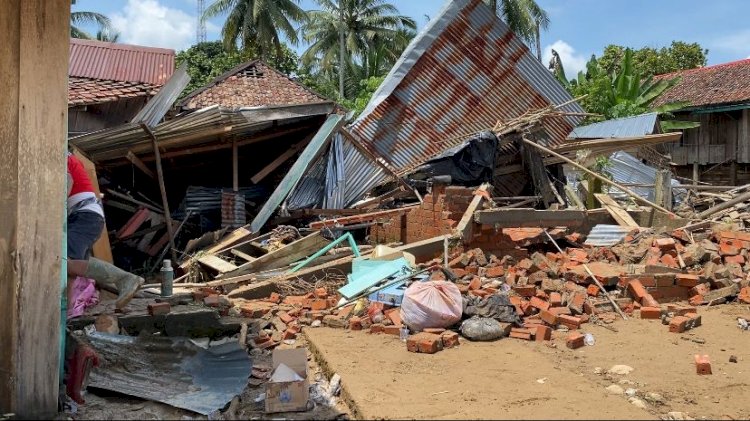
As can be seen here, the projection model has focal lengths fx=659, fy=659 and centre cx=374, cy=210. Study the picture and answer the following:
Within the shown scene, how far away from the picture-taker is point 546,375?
4512 mm

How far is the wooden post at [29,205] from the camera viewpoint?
333cm

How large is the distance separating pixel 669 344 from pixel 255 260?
5.00 m

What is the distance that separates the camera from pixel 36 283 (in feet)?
11.1

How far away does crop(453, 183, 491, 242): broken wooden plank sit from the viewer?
8.00m

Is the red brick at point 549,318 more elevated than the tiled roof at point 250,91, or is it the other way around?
the tiled roof at point 250,91

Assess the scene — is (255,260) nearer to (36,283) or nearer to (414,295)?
(414,295)

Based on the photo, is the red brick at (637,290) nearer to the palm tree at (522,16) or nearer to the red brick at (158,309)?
the red brick at (158,309)

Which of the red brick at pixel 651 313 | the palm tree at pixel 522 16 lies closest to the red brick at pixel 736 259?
the red brick at pixel 651 313

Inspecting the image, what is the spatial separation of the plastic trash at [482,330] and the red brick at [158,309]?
2507 mm

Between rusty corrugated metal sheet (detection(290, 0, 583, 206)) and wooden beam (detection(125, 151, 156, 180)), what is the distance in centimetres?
316

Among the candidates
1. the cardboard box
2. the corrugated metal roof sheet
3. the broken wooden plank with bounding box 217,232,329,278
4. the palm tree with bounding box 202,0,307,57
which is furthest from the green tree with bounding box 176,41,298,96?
the cardboard box

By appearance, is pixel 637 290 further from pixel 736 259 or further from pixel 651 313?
pixel 736 259

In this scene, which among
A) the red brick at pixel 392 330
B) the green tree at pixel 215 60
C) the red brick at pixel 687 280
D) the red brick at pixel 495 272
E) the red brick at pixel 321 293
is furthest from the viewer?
the green tree at pixel 215 60

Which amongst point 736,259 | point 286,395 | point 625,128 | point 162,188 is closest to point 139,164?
point 162,188
